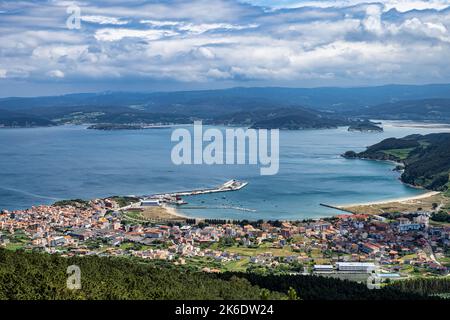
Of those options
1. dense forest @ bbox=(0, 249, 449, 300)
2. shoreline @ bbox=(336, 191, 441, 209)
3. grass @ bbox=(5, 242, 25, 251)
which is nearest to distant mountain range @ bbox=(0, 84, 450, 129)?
shoreline @ bbox=(336, 191, 441, 209)

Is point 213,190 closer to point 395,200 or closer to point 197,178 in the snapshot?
point 197,178

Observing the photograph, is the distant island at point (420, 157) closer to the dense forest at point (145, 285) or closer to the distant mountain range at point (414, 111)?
the dense forest at point (145, 285)

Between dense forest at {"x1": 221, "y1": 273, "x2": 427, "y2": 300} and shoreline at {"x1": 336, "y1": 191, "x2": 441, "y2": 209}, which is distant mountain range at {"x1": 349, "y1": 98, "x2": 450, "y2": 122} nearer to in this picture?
shoreline at {"x1": 336, "y1": 191, "x2": 441, "y2": 209}

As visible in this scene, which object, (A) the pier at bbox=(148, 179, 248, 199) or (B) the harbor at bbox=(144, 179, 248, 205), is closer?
(B) the harbor at bbox=(144, 179, 248, 205)

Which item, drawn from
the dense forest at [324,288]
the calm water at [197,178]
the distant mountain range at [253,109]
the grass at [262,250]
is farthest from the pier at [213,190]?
the distant mountain range at [253,109]

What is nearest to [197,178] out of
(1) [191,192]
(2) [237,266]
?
(1) [191,192]
